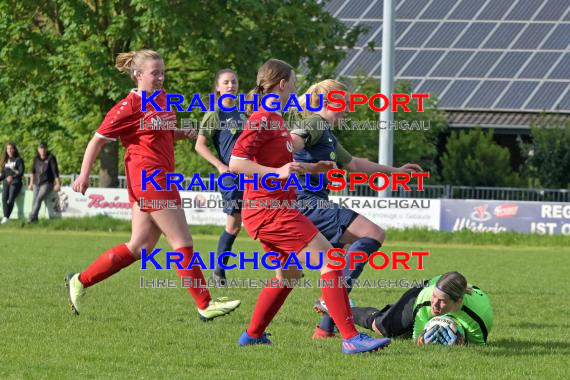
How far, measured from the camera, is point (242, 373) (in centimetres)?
675

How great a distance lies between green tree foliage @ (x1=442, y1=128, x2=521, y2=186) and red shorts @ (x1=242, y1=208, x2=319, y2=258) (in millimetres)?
26645

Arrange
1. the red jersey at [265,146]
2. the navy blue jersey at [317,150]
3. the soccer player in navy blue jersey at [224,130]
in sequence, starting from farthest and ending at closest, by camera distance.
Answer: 1. the soccer player in navy blue jersey at [224,130]
2. the navy blue jersey at [317,150]
3. the red jersey at [265,146]

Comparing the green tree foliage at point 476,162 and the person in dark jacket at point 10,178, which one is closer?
the person in dark jacket at point 10,178

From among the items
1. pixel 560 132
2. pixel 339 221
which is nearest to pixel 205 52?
pixel 560 132

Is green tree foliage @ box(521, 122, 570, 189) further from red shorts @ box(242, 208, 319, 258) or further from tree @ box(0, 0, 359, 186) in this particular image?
red shorts @ box(242, 208, 319, 258)

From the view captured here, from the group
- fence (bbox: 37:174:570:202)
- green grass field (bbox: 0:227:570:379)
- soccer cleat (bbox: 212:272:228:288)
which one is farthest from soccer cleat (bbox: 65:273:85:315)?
fence (bbox: 37:174:570:202)

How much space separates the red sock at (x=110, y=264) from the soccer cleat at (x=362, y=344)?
2.17 m

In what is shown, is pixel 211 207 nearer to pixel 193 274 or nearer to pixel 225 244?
pixel 225 244

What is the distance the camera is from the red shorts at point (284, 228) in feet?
24.0

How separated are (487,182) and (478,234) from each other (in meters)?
10.0

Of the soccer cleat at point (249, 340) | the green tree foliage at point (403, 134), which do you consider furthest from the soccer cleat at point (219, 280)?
the green tree foliage at point (403, 134)

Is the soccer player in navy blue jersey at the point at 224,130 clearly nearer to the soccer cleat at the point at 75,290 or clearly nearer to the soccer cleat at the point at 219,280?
the soccer cleat at the point at 219,280

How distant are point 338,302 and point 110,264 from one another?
2272 mm

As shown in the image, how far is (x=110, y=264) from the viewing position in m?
8.99
